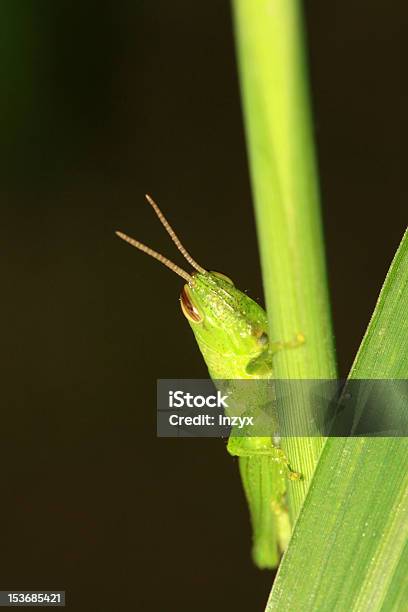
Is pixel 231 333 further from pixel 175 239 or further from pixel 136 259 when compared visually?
pixel 136 259

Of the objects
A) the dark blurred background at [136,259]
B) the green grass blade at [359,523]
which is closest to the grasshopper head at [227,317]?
the green grass blade at [359,523]

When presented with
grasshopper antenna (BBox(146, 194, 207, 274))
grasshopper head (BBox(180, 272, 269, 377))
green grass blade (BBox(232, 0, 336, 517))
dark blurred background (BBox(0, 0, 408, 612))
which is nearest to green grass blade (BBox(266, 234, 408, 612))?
green grass blade (BBox(232, 0, 336, 517))

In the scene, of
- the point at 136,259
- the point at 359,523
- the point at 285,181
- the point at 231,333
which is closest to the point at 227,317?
the point at 231,333

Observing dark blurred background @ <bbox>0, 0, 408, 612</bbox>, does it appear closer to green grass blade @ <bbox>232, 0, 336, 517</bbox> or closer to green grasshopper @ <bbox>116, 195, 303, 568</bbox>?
green grasshopper @ <bbox>116, 195, 303, 568</bbox>

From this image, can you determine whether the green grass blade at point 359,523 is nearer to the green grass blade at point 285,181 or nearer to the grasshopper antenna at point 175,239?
the green grass blade at point 285,181

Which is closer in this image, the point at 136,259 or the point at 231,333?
the point at 231,333

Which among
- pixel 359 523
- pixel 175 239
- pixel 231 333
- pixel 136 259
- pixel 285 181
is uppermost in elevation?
pixel 136 259
